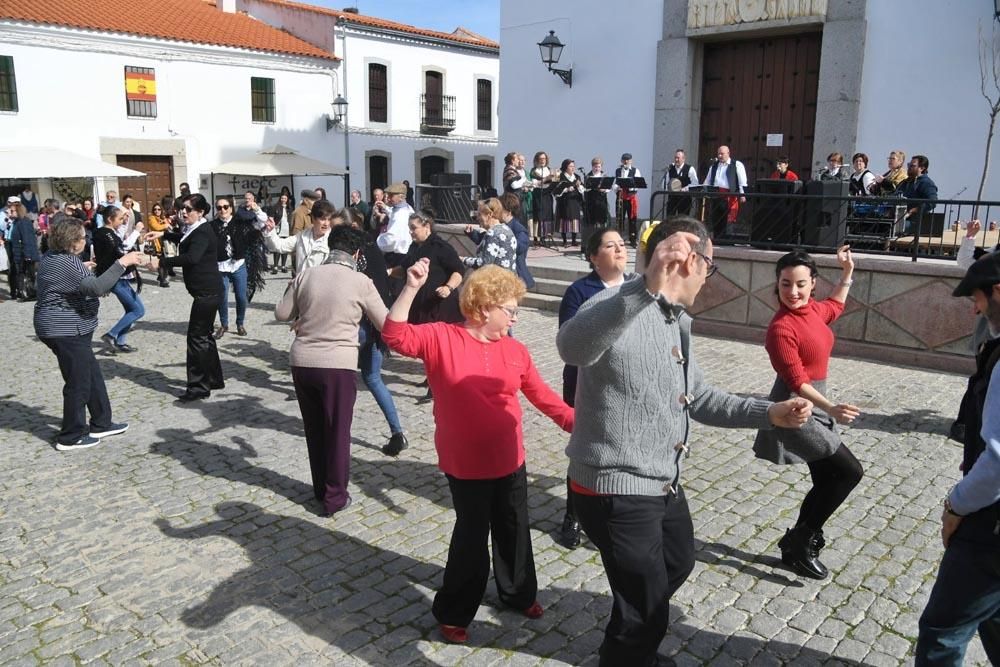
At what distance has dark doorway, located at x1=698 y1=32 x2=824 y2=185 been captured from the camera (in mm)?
13539

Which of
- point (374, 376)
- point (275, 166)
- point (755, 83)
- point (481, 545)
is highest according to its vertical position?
point (755, 83)

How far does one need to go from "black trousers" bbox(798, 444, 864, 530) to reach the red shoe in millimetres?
1859

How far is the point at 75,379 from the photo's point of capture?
6070 millimetres

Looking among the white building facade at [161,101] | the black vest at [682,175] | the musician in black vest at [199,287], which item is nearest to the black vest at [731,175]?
the black vest at [682,175]

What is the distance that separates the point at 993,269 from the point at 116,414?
267 inches

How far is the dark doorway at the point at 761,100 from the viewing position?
44.4 ft

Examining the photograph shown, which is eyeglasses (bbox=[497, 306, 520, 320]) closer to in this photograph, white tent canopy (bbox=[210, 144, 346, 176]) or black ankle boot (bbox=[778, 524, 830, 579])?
black ankle boot (bbox=[778, 524, 830, 579])

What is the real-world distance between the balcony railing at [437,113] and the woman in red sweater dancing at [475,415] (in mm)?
31258

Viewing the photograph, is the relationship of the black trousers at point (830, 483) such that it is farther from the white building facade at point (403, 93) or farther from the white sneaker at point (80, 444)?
the white building facade at point (403, 93)

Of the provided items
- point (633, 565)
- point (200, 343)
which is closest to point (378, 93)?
point (200, 343)

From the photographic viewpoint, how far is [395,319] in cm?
341

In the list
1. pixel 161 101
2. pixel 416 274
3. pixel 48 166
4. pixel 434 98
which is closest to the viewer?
pixel 416 274

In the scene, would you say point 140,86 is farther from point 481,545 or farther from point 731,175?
point 481,545

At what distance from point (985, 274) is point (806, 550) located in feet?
6.45
